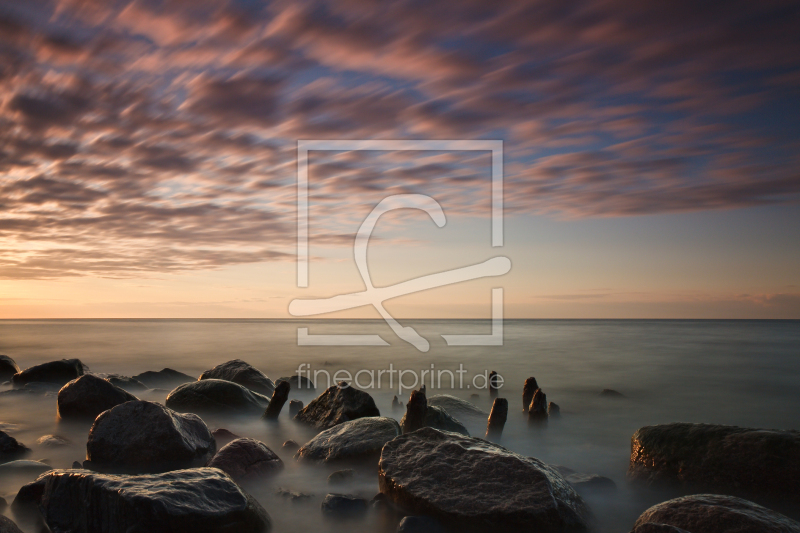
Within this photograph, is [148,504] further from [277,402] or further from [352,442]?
[277,402]

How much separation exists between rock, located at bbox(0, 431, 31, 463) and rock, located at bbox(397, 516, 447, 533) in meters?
5.84

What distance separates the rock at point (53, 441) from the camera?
7.68 meters

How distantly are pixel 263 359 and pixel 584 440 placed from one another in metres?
18.1

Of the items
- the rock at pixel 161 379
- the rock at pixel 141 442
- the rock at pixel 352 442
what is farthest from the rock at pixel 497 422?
the rock at pixel 161 379

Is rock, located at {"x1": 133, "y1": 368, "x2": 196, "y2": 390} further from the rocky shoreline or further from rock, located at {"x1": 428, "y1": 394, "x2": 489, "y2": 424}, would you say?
rock, located at {"x1": 428, "y1": 394, "x2": 489, "y2": 424}

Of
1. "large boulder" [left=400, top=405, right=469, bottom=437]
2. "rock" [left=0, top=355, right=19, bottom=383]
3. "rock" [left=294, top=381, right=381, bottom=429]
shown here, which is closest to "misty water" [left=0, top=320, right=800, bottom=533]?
"rock" [left=294, top=381, right=381, bottom=429]

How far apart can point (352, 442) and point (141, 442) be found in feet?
9.29

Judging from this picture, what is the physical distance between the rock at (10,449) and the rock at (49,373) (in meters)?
6.97

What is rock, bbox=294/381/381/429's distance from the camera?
8.41 m

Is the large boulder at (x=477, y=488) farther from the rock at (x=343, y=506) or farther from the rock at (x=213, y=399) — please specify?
the rock at (x=213, y=399)

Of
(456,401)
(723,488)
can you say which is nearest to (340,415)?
(456,401)

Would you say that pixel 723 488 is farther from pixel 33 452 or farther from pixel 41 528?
pixel 33 452

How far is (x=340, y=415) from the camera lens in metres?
8.51

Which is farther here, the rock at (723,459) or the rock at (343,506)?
the rock at (723,459)
